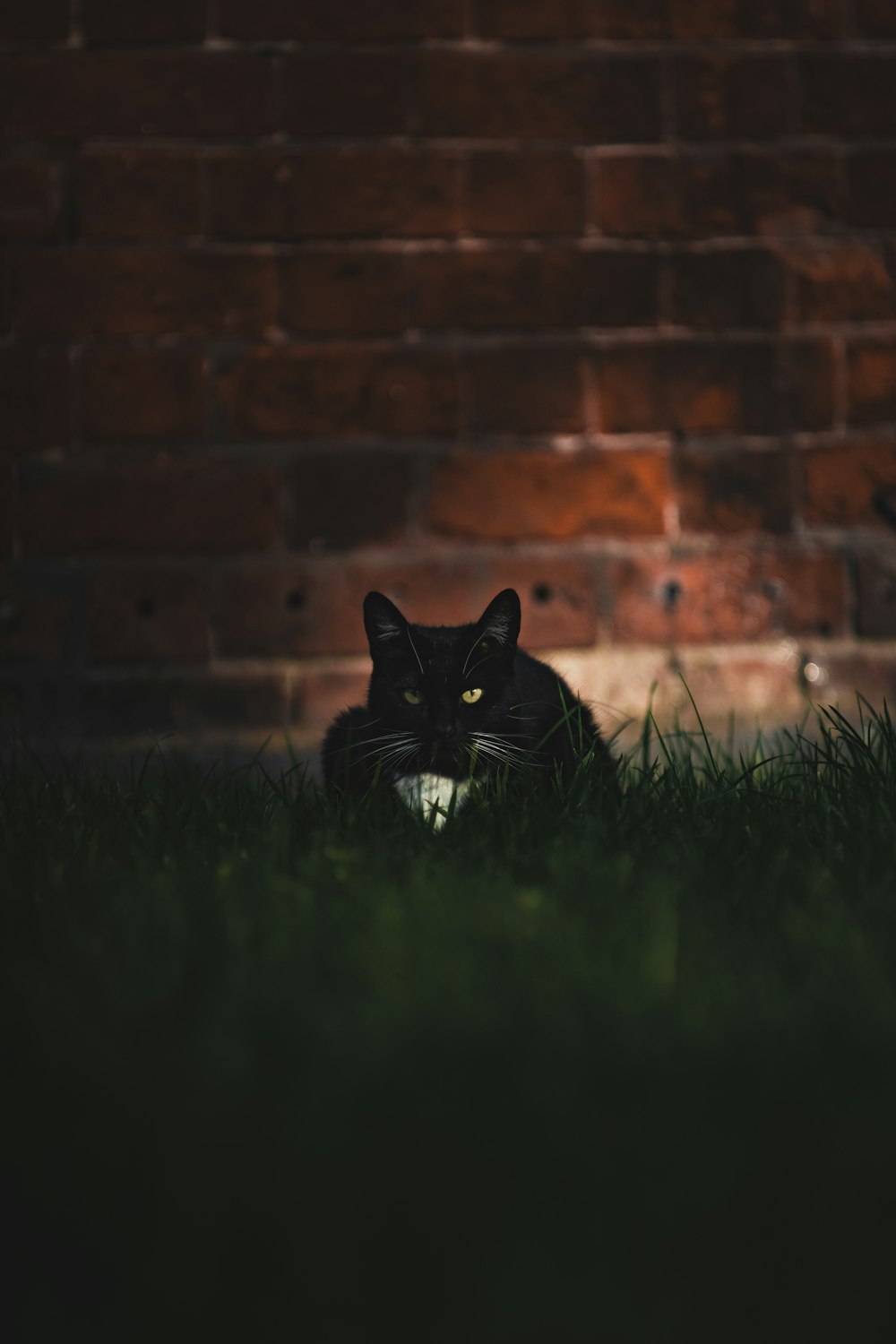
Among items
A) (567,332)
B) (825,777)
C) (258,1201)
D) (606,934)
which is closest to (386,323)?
(567,332)

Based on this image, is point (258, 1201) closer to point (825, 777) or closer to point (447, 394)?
point (825, 777)

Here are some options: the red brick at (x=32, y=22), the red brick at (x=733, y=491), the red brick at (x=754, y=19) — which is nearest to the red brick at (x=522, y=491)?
the red brick at (x=733, y=491)

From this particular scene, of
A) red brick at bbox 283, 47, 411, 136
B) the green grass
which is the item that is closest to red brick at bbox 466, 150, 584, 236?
red brick at bbox 283, 47, 411, 136

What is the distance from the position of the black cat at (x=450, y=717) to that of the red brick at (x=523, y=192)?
829 mm

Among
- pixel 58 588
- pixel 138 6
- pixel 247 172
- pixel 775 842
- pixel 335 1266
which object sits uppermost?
pixel 138 6

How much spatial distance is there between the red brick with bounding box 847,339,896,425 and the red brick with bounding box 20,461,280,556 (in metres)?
1.10

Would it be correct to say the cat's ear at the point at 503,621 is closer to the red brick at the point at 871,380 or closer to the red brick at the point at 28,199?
the red brick at the point at 871,380

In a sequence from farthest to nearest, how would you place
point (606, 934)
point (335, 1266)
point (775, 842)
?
point (775, 842), point (606, 934), point (335, 1266)

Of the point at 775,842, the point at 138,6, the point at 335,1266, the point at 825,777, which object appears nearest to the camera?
the point at 335,1266

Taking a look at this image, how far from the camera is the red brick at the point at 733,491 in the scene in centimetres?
205

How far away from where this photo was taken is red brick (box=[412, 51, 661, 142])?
2008mm

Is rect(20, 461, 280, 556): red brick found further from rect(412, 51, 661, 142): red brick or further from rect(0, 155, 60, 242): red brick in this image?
rect(412, 51, 661, 142): red brick

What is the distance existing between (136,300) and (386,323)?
46 cm

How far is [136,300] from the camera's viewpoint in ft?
6.59
